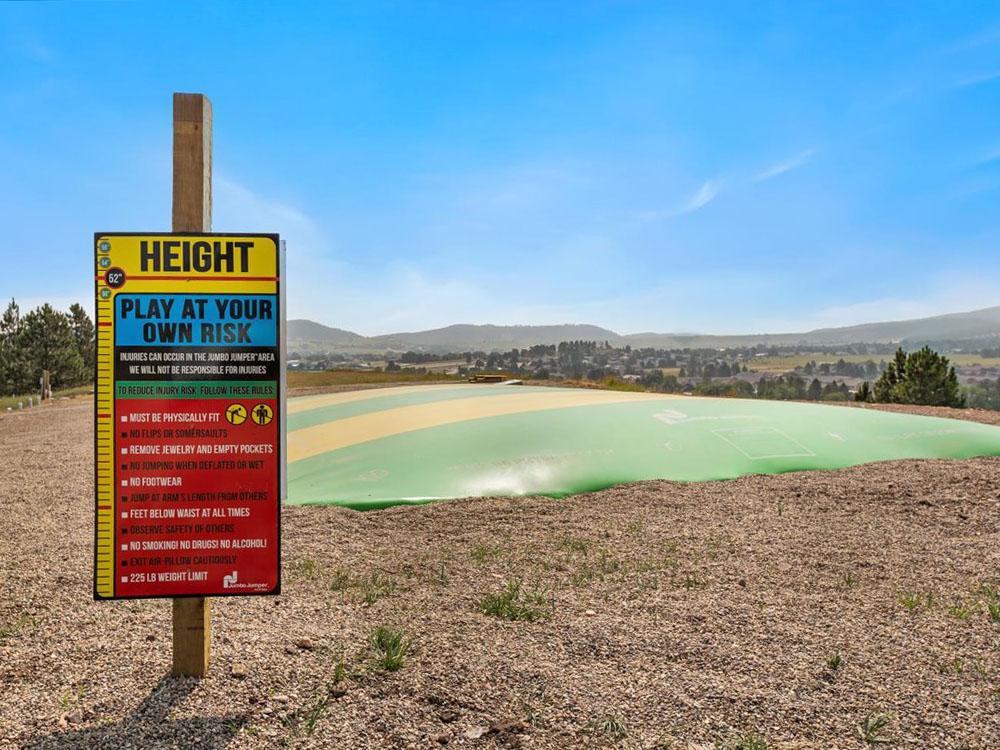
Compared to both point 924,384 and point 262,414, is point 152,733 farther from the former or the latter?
point 924,384

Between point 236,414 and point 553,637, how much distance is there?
284cm

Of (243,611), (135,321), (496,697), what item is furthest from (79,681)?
(496,697)

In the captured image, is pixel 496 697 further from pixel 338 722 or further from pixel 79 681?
pixel 79 681

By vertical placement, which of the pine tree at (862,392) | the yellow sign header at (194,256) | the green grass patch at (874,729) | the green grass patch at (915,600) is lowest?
the green grass patch at (874,729)

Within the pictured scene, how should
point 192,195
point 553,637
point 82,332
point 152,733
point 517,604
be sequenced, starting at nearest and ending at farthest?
point 152,733 < point 192,195 < point 553,637 < point 517,604 < point 82,332

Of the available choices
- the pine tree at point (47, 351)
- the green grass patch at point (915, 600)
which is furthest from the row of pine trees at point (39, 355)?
the green grass patch at point (915, 600)

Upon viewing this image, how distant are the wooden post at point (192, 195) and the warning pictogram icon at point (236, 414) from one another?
1122 millimetres

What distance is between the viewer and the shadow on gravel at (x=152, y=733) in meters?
3.48

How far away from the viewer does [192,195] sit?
4.06 metres

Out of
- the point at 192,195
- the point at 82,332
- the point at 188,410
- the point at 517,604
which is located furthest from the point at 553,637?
the point at 82,332

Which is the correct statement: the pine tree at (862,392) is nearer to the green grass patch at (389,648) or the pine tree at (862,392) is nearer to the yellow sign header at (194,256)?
the green grass patch at (389,648)

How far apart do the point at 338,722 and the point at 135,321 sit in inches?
104

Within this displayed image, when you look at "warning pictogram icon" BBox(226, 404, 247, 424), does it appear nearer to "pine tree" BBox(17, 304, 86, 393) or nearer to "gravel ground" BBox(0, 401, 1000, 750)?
"gravel ground" BBox(0, 401, 1000, 750)

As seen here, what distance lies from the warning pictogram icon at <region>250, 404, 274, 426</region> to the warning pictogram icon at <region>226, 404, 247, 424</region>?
0.05 metres
